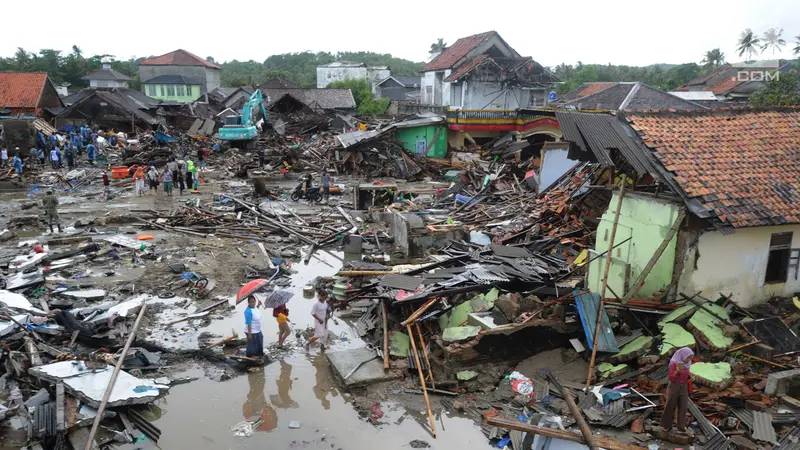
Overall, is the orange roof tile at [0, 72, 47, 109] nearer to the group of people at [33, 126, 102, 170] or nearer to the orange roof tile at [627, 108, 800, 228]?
the group of people at [33, 126, 102, 170]

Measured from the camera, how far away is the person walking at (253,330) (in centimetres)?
927

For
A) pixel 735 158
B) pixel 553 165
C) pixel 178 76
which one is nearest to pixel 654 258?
pixel 735 158

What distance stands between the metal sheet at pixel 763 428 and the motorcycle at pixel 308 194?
18.4 meters

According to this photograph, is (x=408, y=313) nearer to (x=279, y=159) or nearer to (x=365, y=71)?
(x=279, y=159)

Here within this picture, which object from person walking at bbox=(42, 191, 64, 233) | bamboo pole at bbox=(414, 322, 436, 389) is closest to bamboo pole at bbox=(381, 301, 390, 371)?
bamboo pole at bbox=(414, 322, 436, 389)

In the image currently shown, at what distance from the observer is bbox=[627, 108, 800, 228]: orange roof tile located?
9250mm

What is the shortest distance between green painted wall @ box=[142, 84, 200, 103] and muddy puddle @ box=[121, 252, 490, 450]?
68.0 meters

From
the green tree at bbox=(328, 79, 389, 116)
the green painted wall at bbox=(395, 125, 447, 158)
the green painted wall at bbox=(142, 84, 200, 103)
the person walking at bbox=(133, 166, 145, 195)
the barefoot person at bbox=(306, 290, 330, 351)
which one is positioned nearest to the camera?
the barefoot person at bbox=(306, 290, 330, 351)

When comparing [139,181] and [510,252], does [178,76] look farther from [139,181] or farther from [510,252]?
[510,252]

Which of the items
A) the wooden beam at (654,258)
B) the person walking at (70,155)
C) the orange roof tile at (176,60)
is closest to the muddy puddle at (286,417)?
the wooden beam at (654,258)

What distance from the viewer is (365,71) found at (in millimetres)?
82125

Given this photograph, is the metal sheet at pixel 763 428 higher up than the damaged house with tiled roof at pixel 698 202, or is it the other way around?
the damaged house with tiled roof at pixel 698 202

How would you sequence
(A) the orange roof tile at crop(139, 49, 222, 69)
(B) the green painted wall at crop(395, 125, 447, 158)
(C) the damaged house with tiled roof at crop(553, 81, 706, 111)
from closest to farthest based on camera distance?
(C) the damaged house with tiled roof at crop(553, 81, 706, 111), (B) the green painted wall at crop(395, 125, 447, 158), (A) the orange roof tile at crop(139, 49, 222, 69)

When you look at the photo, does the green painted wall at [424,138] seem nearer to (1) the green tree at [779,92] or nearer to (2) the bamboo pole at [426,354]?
(1) the green tree at [779,92]
